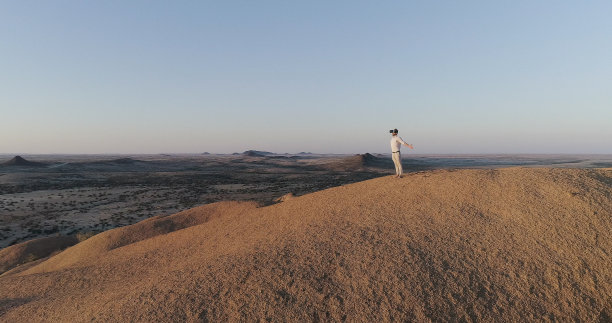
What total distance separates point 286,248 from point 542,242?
5044mm

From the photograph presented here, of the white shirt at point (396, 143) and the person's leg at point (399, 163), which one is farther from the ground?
the white shirt at point (396, 143)

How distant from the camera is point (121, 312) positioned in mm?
5129

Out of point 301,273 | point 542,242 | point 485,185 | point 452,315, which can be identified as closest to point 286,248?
point 301,273

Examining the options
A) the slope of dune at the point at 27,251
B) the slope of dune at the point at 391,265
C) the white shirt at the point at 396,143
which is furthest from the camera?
the slope of dune at the point at 27,251

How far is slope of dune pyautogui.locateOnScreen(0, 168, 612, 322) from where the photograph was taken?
4.82 meters

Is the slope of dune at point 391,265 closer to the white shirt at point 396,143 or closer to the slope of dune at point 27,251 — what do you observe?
the white shirt at point 396,143

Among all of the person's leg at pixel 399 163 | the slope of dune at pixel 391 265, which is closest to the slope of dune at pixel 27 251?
the slope of dune at pixel 391 265

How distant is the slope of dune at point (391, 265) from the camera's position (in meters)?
4.82

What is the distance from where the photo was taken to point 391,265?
559cm

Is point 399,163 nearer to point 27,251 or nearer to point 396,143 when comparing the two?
point 396,143

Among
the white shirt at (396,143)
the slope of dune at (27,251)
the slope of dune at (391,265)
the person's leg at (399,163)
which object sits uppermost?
the white shirt at (396,143)

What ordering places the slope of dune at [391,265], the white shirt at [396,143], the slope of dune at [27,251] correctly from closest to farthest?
the slope of dune at [391,265] < the white shirt at [396,143] < the slope of dune at [27,251]

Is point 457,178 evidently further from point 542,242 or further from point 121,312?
point 121,312

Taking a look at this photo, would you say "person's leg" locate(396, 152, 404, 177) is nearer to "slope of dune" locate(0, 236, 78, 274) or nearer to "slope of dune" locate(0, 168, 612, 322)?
"slope of dune" locate(0, 168, 612, 322)
